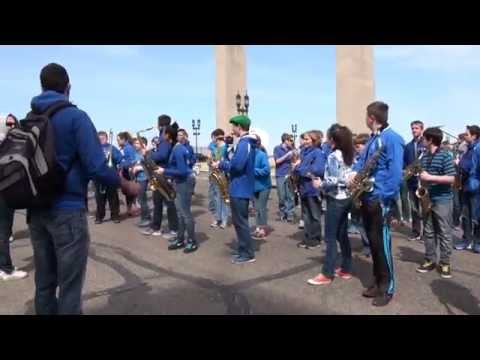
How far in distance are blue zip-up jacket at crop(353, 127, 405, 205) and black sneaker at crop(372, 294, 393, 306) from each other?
0.99 m

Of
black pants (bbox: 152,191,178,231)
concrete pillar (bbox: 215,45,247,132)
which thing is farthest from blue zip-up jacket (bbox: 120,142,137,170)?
concrete pillar (bbox: 215,45,247,132)

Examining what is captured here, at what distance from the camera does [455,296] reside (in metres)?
4.65

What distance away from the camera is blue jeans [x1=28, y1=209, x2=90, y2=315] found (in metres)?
2.95

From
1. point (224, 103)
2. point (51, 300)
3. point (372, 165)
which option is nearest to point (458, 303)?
point (372, 165)

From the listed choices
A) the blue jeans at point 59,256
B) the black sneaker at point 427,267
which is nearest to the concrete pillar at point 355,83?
the black sneaker at point 427,267

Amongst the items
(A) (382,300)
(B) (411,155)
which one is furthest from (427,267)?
(B) (411,155)

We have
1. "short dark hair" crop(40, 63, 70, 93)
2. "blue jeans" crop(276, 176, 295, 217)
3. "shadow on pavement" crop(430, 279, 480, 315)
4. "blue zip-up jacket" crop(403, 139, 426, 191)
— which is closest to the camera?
"short dark hair" crop(40, 63, 70, 93)

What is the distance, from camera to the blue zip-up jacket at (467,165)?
6.89 m

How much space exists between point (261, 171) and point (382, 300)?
393 cm

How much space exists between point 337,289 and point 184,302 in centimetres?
178

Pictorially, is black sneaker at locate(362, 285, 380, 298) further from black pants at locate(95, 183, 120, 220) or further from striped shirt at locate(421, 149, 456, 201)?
black pants at locate(95, 183, 120, 220)

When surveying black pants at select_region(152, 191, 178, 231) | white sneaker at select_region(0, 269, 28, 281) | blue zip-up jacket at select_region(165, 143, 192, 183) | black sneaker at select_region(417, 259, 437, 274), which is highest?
blue zip-up jacket at select_region(165, 143, 192, 183)

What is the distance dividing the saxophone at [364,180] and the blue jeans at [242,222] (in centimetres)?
180

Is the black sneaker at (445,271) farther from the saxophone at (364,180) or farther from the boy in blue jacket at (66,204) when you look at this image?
the boy in blue jacket at (66,204)
